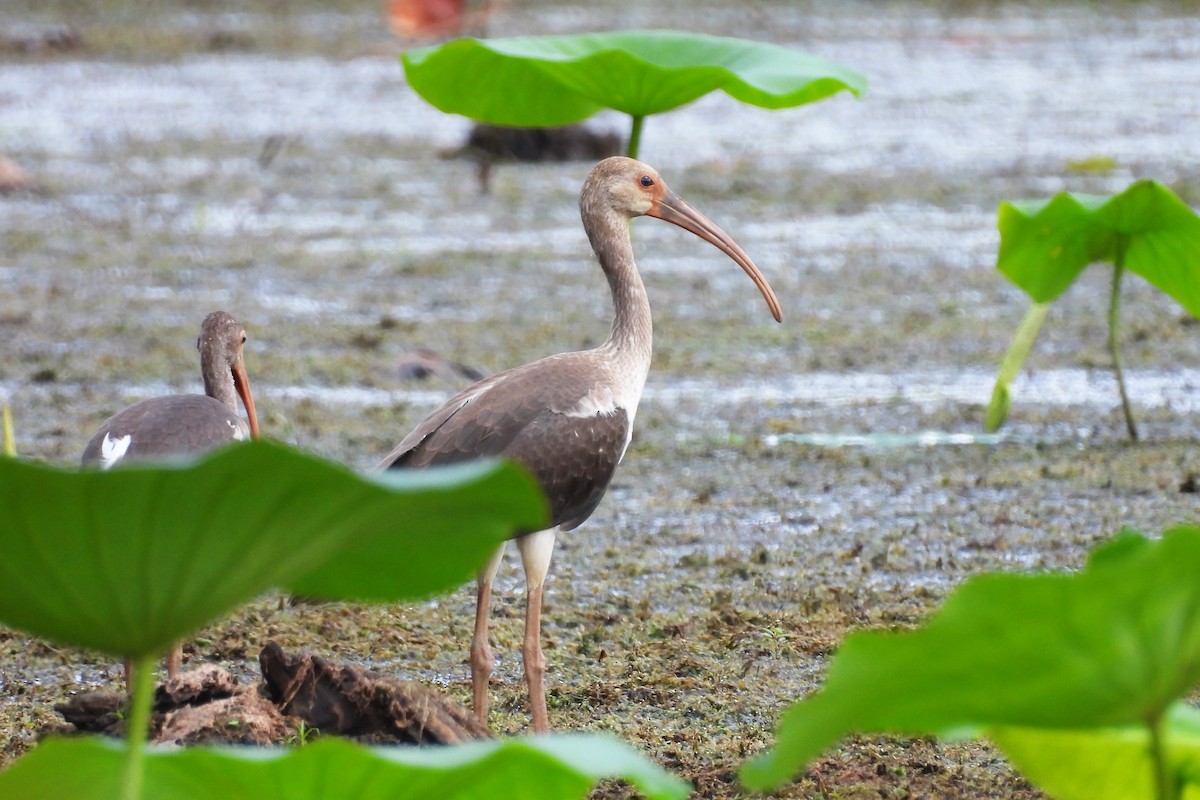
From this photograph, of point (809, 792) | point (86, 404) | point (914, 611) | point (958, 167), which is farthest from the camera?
point (958, 167)

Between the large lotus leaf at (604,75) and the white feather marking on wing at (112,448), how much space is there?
160cm

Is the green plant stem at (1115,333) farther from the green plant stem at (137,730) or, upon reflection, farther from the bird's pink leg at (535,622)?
the green plant stem at (137,730)

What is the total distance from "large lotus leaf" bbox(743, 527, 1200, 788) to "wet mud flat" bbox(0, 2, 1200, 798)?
65.8 inches

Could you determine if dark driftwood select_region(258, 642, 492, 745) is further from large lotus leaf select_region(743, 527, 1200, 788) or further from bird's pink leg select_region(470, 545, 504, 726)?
large lotus leaf select_region(743, 527, 1200, 788)

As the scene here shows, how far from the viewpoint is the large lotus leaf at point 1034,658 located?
5.85ft

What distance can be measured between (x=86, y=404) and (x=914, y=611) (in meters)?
3.57

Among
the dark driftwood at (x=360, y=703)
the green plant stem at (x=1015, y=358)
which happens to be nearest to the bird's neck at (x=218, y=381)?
the dark driftwood at (x=360, y=703)

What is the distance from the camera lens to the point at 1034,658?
1833 millimetres

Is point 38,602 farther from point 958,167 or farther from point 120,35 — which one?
point 120,35

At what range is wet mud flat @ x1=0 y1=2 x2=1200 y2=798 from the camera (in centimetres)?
460

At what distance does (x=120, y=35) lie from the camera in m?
17.8

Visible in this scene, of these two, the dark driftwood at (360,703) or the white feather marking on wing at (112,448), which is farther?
the white feather marking on wing at (112,448)

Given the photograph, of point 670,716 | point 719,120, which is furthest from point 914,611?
point 719,120

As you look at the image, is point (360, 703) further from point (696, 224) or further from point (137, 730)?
point (696, 224)
